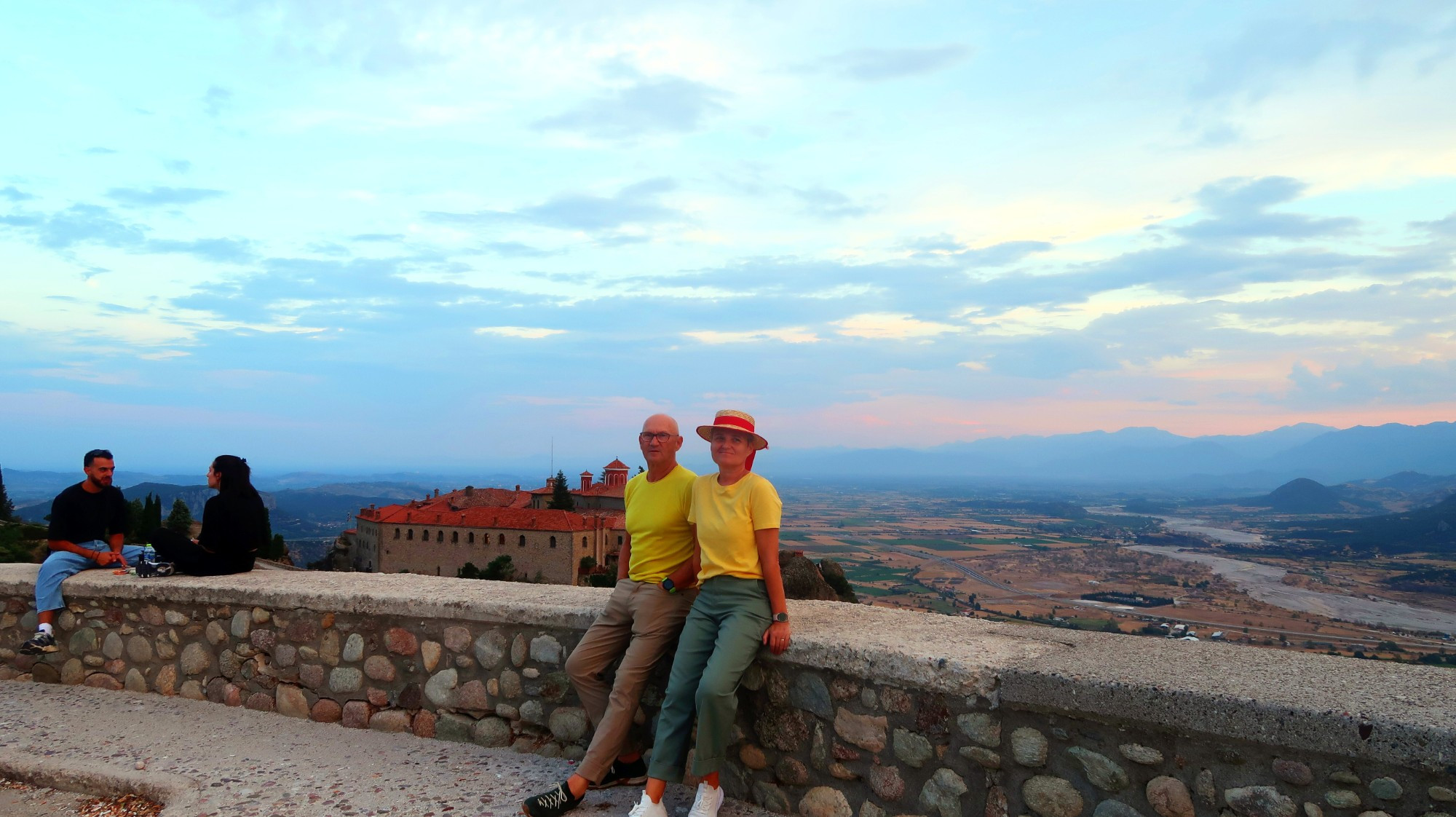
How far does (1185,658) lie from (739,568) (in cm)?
173

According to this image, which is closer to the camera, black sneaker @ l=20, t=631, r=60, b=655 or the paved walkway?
the paved walkway

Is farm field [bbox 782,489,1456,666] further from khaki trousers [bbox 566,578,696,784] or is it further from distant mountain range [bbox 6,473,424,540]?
distant mountain range [bbox 6,473,424,540]

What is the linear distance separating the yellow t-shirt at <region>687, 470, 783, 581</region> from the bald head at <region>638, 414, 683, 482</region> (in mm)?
420

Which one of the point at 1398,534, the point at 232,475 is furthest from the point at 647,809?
the point at 1398,534

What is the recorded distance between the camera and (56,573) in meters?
5.02

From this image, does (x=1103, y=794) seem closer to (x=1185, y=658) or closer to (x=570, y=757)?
(x=1185, y=658)

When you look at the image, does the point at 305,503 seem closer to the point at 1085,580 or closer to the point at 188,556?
the point at 1085,580

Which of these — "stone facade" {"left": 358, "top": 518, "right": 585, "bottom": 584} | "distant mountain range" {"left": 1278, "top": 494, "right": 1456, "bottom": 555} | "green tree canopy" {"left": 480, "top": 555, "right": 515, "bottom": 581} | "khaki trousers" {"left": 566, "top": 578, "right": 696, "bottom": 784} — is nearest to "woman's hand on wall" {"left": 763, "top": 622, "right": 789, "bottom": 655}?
"khaki trousers" {"left": 566, "top": 578, "right": 696, "bottom": 784}

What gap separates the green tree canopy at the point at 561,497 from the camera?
194ft

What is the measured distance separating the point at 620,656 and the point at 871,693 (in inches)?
49.1

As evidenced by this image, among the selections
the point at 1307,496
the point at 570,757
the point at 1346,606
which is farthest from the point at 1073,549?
the point at 1307,496

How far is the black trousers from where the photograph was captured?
4.99 metres

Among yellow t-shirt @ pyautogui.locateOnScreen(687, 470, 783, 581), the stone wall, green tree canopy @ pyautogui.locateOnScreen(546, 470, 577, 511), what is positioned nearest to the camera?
the stone wall

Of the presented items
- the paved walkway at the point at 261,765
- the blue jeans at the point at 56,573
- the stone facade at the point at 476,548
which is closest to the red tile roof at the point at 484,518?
the stone facade at the point at 476,548
